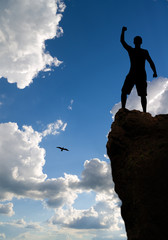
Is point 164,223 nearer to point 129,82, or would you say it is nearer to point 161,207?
point 161,207

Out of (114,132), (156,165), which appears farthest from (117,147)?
(156,165)

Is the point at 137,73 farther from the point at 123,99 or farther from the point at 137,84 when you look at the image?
the point at 123,99

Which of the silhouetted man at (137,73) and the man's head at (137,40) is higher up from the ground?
the man's head at (137,40)

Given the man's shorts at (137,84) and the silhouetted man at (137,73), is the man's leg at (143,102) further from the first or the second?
the man's shorts at (137,84)

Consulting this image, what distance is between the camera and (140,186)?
606 centimetres

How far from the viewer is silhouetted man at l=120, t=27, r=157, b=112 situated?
9141 mm

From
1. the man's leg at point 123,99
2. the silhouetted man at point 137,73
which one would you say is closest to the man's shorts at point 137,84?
the silhouetted man at point 137,73

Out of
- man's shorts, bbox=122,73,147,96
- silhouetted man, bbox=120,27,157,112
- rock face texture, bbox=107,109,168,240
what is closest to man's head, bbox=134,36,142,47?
silhouetted man, bbox=120,27,157,112

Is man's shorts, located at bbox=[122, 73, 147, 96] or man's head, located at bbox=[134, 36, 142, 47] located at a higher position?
man's head, located at bbox=[134, 36, 142, 47]

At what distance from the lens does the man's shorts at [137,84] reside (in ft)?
30.1

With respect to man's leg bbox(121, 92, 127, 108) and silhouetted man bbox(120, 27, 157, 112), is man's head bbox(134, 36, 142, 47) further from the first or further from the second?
man's leg bbox(121, 92, 127, 108)

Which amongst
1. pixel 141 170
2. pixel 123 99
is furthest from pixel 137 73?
pixel 141 170

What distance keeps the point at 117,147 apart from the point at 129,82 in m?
3.32

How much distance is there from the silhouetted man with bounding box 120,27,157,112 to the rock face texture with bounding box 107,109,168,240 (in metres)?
1.35
